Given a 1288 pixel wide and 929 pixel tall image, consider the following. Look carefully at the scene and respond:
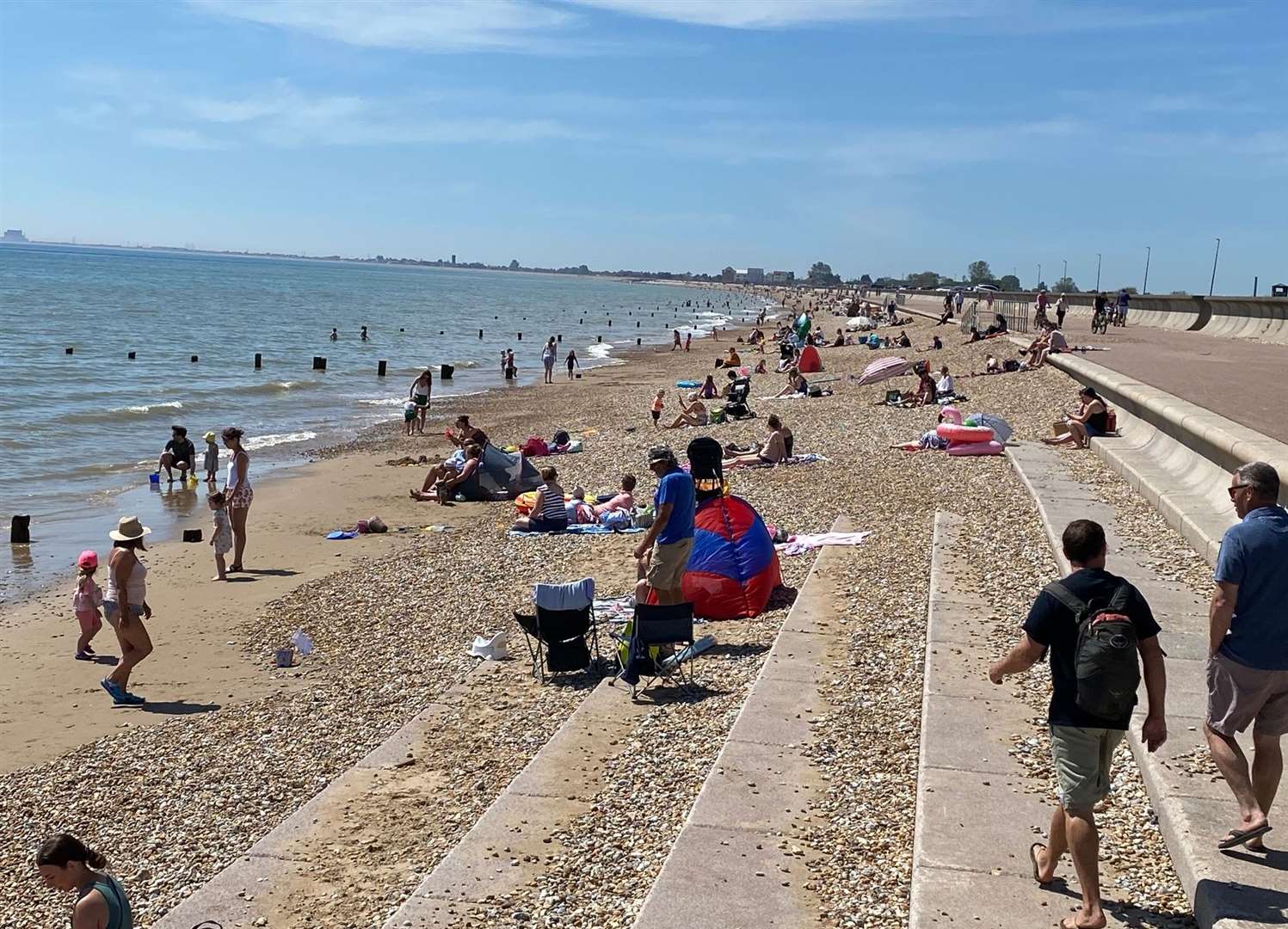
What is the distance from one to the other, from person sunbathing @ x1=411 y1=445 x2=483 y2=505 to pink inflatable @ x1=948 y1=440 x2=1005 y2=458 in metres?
7.13

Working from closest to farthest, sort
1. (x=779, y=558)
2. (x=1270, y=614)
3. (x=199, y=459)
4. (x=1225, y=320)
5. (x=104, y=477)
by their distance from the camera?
(x=1270, y=614) → (x=779, y=558) → (x=104, y=477) → (x=199, y=459) → (x=1225, y=320)

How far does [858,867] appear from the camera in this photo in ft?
16.9

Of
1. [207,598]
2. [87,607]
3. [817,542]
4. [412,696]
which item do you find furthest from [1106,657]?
[207,598]

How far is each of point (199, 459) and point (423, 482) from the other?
658 centimetres

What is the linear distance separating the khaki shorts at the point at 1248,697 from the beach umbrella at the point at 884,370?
23.6 m

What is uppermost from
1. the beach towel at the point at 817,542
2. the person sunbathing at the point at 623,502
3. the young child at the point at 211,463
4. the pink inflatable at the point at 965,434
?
the pink inflatable at the point at 965,434

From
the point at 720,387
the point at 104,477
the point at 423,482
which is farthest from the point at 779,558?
the point at 720,387

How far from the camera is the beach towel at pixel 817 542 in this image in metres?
11.9

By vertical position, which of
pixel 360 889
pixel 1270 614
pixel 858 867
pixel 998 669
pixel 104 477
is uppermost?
pixel 1270 614

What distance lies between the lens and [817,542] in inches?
473

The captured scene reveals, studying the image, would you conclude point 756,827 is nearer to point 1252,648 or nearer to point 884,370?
point 1252,648

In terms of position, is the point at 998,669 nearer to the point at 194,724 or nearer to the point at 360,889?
the point at 360,889

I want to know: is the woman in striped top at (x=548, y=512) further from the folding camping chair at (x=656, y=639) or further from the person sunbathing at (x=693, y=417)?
the person sunbathing at (x=693, y=417)

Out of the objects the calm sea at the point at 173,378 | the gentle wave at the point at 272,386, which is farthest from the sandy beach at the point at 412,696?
the gentle wave at the point at 272,386
